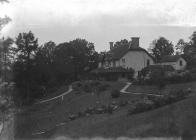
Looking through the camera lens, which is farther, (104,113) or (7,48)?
(104,113)

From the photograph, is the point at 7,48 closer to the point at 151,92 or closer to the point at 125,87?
the point at 151,92

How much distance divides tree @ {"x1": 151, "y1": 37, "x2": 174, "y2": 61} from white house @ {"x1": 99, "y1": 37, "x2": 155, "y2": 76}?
34.2 feet

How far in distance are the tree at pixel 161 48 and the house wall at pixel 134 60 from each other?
1073cm

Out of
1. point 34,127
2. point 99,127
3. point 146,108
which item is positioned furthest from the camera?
point 34,127

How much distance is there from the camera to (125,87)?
146ft

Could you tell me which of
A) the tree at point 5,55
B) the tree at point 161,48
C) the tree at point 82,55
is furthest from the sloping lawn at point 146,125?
the tree at point 161,48

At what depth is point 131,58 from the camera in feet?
208

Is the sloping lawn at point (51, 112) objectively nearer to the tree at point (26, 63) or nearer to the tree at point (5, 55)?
the tree at point (26, 63)

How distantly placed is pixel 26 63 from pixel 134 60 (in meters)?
25.9

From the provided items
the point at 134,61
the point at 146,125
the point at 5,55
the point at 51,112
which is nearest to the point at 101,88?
the point at 51,112

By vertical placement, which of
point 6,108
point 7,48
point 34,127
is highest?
point 7,48

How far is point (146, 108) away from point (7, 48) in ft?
39.1

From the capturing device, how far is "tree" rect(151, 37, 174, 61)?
250ft

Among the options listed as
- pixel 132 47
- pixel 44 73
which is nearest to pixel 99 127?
pixel 44 73
